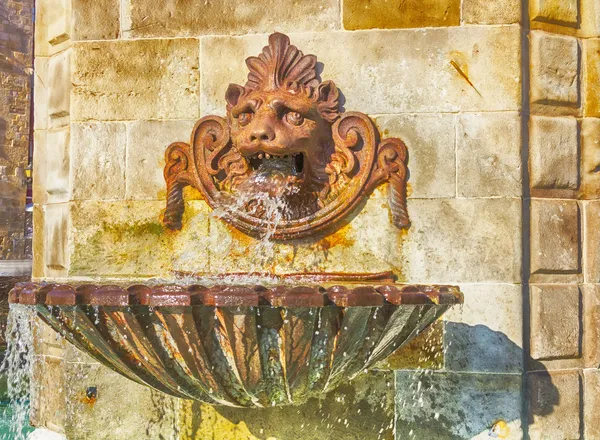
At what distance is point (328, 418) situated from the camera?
142 inches

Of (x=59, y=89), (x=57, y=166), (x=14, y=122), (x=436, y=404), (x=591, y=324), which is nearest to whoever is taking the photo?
(x=436, y=404)

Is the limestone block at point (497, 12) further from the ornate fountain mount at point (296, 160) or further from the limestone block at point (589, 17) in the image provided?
the ornate fountain mount at point (296, 160)

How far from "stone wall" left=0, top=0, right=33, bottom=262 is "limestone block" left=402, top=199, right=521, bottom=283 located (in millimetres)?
14819

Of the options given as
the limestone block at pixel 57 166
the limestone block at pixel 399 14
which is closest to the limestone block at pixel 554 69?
the limestone block at pixel 399 14

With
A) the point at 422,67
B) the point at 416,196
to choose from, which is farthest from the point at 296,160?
the point at 422,67

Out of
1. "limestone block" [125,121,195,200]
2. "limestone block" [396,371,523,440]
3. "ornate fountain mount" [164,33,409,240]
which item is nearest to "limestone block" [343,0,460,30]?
"ornate fountain mount" [164,33,409,240]

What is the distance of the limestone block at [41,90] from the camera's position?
452 centimetres

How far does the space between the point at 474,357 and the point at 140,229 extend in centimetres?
172

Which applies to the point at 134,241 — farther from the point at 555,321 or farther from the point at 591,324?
the point at 591,324

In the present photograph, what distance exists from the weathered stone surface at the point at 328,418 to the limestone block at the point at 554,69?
1549 millimetres

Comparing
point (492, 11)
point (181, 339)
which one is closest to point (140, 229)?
point (181, 339)

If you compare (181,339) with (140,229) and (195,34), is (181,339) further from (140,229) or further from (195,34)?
(195,34)

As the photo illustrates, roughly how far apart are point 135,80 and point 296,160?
0.93 meters

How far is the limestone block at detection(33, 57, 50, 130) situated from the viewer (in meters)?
4.52
